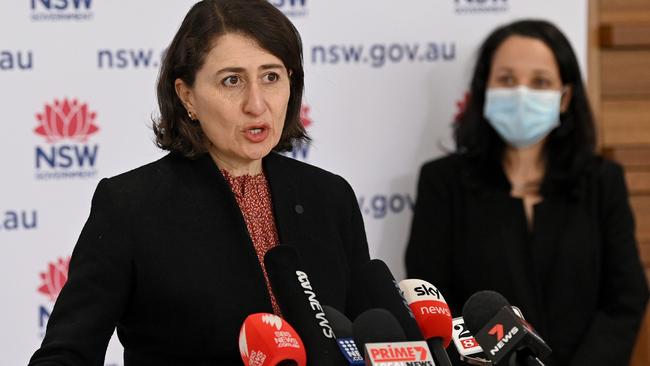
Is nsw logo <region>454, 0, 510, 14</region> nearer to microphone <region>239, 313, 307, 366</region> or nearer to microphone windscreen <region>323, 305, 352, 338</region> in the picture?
microphone windscreen <region>323, 305, 352, 338</region>

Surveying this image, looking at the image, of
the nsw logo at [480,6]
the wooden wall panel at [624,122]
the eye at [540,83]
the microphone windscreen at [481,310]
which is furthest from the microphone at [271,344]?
the wooden wall panel at [624,122]

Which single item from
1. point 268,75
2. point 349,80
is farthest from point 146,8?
point 268,75

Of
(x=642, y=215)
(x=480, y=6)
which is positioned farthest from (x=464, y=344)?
(x=642, y=215)

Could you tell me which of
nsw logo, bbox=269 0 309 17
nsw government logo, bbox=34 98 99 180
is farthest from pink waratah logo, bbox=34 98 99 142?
nsw logo, bbox=269 0 309 17

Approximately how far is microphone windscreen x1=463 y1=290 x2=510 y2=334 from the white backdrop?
2.02m

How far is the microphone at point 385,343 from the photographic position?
1255mm

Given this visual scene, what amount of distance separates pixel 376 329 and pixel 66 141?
2.17 m

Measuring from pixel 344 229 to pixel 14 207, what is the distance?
1546mm

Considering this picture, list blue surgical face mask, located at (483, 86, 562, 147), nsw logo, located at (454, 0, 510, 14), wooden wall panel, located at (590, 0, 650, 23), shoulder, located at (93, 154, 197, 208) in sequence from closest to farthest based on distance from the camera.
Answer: shoulder, located at (93, 154, 197, 208) → blue surgical face mask, located at (483, 86, 562, 147) → nsw logo, located at (454, 0, 510, 14) → wooden wall panel, located at (590, 0, 650, 23)

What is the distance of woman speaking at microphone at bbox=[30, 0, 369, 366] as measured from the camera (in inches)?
70.0

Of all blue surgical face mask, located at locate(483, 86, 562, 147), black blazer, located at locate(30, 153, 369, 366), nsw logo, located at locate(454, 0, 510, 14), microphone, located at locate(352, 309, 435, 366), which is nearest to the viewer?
microphone, located at locate(352, 309, 435, 366)

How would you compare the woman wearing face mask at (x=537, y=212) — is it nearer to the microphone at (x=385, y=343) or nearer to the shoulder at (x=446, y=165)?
the shoulder at (x=446, y=165)

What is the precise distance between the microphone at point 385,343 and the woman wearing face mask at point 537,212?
1956mm

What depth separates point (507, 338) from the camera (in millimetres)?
1355
